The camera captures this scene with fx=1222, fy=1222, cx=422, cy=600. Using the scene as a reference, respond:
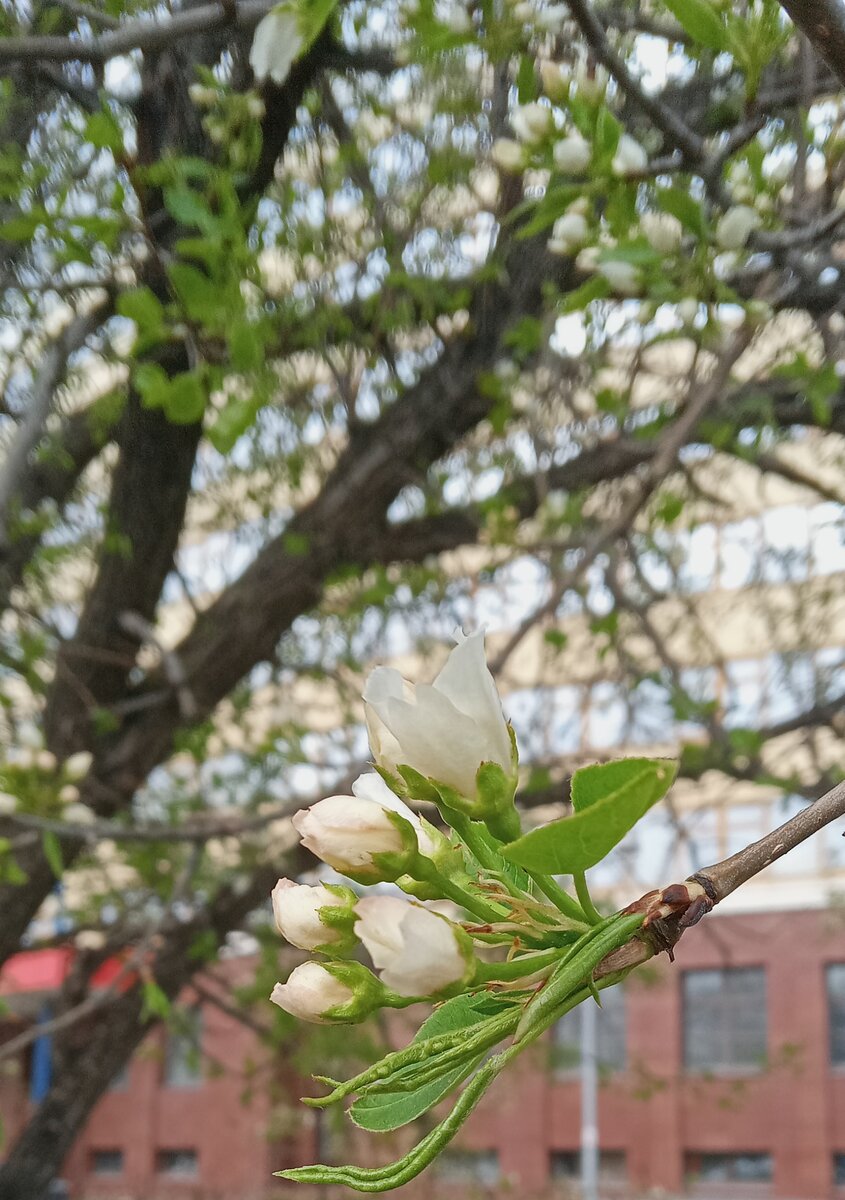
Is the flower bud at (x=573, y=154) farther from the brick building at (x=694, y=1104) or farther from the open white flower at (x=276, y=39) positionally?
the brick building at (x=694, y=1104)

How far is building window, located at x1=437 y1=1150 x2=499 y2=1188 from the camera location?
9.00 meters

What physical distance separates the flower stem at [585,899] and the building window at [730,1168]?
16139 mm

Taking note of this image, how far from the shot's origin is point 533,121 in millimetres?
1690

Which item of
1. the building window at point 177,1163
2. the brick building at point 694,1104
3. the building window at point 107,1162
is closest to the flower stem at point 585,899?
the brick building at point 694,1104

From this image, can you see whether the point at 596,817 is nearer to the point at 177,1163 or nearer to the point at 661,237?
the point at 661,237

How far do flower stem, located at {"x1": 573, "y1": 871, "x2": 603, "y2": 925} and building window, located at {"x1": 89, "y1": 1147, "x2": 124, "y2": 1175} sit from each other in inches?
795

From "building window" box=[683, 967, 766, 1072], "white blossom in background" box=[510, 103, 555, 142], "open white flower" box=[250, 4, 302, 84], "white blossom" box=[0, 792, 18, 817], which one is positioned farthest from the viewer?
"building window" box=[683, 967, 766, 1072]

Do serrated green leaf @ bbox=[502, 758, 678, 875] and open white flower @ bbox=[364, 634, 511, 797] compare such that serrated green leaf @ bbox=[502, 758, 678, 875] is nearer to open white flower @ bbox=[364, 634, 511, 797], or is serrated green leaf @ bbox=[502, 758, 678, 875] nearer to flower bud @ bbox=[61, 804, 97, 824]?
open white flower @ bbox=[364, 634, 511, 797]

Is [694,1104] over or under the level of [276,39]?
under

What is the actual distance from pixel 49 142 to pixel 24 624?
5.91 ft

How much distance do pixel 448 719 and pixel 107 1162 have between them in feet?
67.4

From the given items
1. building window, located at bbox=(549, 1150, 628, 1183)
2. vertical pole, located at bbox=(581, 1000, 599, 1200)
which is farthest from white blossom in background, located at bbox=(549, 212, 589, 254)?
building window, located at bbox=(549, 1150, 628, 1183)

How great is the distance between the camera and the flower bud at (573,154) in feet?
5.20

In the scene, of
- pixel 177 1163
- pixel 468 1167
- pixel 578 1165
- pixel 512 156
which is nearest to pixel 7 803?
pixel 512 156
